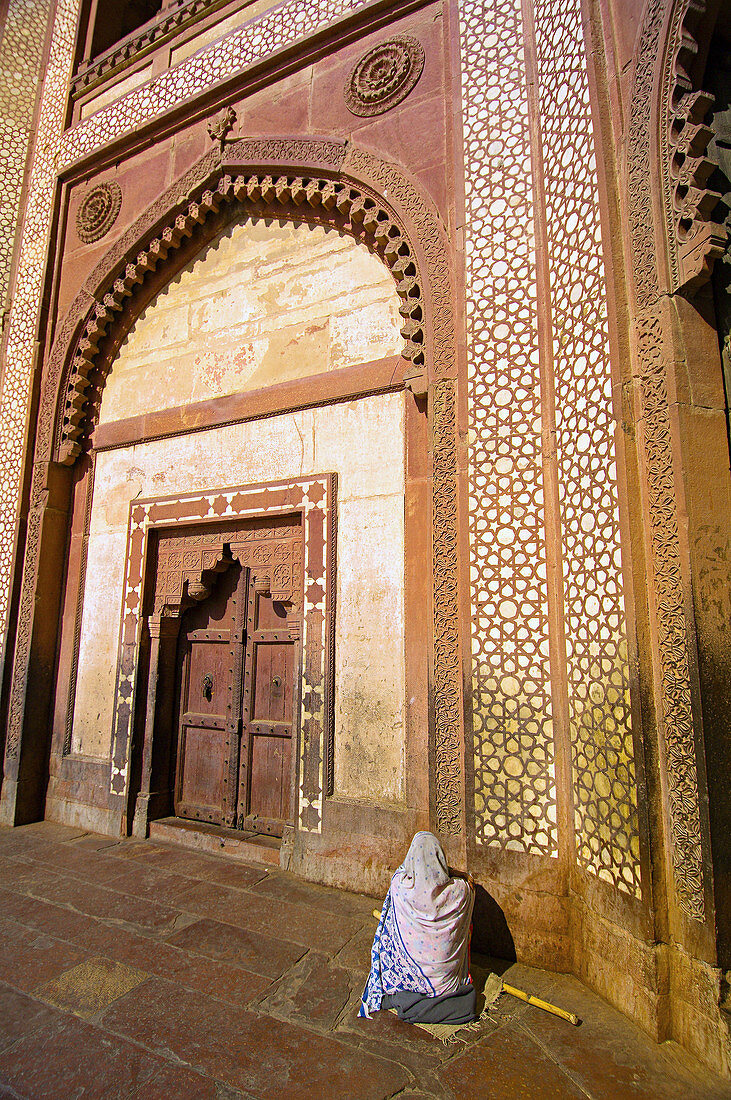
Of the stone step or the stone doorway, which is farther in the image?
the stone doorway

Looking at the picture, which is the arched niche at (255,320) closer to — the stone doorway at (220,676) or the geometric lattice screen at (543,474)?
the geometric lattice screen at (543,474)

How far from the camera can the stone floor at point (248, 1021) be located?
1.85 meters

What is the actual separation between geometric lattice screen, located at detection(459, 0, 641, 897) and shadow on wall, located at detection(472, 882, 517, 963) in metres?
0.26

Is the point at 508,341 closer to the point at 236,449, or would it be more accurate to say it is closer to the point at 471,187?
the point at 471,187

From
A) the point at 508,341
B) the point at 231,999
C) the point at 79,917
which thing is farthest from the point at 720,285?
the point at 79,917

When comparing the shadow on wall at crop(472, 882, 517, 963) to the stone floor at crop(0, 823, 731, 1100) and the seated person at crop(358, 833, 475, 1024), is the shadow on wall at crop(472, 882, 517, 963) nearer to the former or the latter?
the stone floor at crop(0, 823, 731, 1100)

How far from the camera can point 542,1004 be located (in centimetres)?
223

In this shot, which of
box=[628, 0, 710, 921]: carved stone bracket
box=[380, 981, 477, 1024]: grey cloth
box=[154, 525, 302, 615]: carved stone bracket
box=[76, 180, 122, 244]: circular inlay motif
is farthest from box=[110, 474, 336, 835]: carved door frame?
box=[76, 180, 122, 244]: circular inlay motif

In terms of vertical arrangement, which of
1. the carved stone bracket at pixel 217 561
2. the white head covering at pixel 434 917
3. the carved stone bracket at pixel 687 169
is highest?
the carved stone bracket at pixel 687 169

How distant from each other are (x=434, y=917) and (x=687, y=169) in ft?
9.92

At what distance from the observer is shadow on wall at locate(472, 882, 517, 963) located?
2.63 m

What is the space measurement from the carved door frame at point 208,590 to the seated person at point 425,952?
3.75ft

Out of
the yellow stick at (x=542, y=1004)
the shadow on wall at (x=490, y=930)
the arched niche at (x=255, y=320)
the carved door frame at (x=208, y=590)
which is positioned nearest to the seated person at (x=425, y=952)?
the yellow stick at (x=542, y=1004)

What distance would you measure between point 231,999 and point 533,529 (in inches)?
90.7
